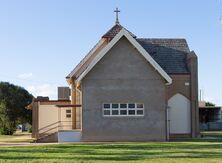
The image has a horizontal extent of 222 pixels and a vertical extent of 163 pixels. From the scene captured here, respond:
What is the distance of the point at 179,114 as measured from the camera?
43.2 m

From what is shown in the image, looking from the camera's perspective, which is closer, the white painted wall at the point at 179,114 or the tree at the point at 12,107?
the white painted wall at the point at 179,114

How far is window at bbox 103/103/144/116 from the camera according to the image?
36906 mm

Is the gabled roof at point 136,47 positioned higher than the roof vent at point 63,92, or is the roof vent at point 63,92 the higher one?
the gabled roof at point 136,47

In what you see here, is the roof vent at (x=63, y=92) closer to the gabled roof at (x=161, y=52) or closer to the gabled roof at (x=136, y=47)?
the gabled roof at (x=161, y=52)

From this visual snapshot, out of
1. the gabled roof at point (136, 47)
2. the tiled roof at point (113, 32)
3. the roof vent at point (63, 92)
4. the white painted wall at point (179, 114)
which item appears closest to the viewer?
the gabled roof at point (136, 47)

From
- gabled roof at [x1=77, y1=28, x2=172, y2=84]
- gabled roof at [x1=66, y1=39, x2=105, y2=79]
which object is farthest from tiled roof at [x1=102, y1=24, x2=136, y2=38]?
gabled roof at [x1=77, y1=28, x2=172, y2=84]

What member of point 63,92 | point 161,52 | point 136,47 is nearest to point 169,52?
point 161,52

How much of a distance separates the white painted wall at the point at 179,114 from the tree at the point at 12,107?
113 feet

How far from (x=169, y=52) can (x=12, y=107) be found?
38014 millimetres

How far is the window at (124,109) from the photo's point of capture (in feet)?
121

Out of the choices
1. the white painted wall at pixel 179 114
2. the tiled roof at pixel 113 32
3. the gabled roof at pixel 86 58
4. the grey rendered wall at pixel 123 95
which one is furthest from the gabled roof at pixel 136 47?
the white painted wall at pixel 179 114

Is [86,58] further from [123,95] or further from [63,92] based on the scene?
[63,92]

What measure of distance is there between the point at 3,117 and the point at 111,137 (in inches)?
1547

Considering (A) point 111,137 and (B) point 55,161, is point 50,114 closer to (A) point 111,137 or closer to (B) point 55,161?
(A) point 111,137
